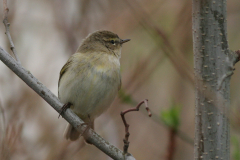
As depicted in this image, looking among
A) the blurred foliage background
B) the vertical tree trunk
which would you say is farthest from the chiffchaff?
the vertical tree trunk

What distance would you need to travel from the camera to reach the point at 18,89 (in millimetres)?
4770

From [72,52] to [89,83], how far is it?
5.49 feet

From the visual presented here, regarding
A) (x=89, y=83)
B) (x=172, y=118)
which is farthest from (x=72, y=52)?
(x=172, y=118)

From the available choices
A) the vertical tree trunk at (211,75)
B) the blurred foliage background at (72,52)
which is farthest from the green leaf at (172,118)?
the blurred foliage background at (72,52)

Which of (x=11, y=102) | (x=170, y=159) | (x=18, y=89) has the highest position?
(x=18, y=89)

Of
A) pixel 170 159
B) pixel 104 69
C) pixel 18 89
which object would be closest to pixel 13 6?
pixel 18 89

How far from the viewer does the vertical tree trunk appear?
2.11 meters

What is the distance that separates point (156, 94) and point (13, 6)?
178 inches

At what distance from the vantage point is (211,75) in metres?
2.14

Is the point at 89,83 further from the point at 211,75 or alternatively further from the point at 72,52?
the point at 211,75

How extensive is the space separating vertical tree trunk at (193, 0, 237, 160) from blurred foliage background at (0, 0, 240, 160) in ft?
4.20

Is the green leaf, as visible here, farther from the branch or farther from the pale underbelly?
the pale underbelly

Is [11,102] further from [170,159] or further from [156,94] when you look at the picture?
[156,94]

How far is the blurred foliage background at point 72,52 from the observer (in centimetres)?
405
